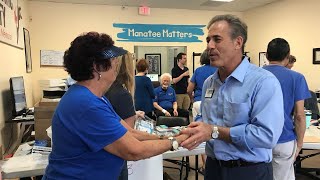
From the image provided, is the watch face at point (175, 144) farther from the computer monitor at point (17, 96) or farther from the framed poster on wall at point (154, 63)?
the framed poster on wall at point (154, 63)

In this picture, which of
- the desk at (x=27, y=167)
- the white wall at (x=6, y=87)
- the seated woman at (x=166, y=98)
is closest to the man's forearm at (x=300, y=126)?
the desk at (x=27, y=167)

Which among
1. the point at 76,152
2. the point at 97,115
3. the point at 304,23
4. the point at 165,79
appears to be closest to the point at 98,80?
the point at 97,115

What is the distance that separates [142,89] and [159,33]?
374 cm

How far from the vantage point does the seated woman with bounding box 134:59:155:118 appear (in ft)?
15.0

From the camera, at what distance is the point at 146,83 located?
4.58 metres

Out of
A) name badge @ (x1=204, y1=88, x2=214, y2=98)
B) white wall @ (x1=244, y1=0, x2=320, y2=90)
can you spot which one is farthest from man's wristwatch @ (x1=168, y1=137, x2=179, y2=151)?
white wall @ (x1=244, y1=0, x2=320, y2=90)

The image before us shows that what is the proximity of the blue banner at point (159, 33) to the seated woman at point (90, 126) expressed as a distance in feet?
21.5

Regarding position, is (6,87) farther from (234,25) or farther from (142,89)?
(234,25)

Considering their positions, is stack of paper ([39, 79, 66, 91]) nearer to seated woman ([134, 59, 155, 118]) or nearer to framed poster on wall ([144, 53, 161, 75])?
seated woman ([134, 59, 155, 118])

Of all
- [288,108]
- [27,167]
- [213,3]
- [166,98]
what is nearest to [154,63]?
[213,3]

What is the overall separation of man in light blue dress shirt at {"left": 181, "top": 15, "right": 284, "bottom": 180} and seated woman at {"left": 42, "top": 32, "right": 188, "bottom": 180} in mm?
357

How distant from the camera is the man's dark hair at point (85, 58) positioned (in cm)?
125

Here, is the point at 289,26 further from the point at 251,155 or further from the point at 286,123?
the point at 251,155

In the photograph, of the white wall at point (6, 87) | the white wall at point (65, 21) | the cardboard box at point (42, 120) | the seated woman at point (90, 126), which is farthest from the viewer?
the white wall at point (65, 21)
